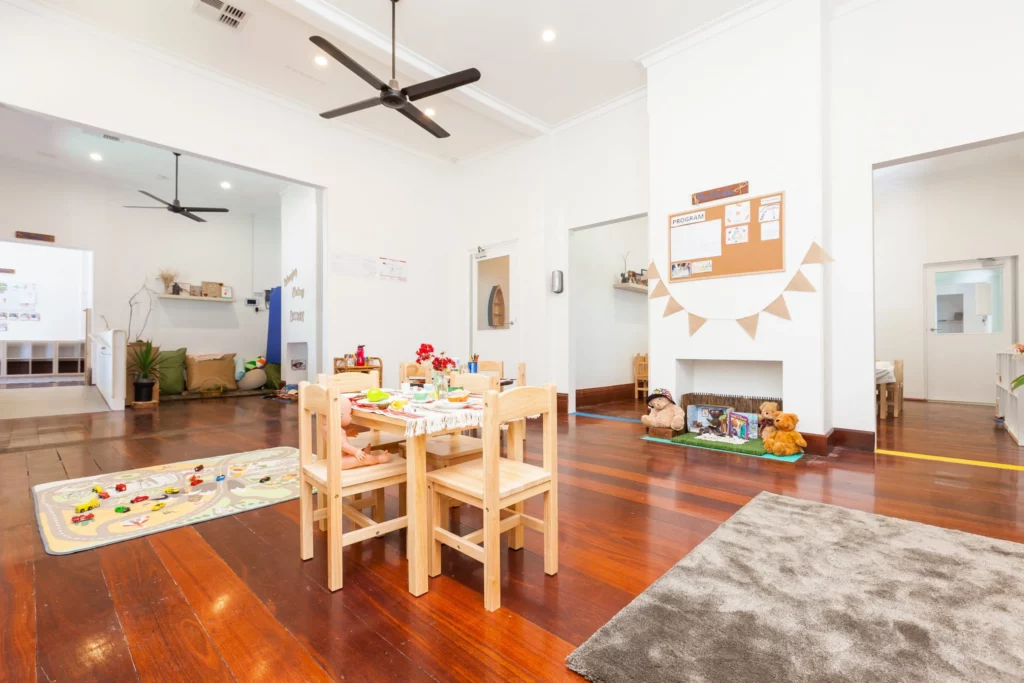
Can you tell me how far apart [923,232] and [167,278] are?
12376 millimetres

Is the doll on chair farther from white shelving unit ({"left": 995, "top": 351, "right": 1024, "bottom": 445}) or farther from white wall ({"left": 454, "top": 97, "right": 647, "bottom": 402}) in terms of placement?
white shelving unit ({"left": 995, "top": 351, "right": 1024, "bottom": 445})

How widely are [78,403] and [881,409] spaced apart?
9.87 meters

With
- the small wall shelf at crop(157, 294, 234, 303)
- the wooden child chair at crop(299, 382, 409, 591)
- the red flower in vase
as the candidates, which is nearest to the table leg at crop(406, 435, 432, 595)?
the wooden child chair at crop(299, 382, 409, 591)

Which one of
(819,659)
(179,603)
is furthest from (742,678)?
(179,603)

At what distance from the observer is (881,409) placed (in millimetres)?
4844

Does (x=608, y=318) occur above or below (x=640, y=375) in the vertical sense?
above

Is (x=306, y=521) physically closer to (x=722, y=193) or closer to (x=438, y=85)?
(x=438, y=85)

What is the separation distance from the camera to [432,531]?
5.90 feet

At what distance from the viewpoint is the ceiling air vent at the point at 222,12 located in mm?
3791

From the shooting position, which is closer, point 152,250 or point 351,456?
point 351,456

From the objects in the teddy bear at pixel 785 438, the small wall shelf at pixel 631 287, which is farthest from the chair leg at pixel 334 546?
the small wall shelf at pixel 631 287

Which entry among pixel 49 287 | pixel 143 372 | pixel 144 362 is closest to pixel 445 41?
pixel 144 362

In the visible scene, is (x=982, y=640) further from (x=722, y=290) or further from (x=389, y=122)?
(x=389, y=122)

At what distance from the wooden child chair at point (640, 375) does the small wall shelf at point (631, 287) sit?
1.10 m
